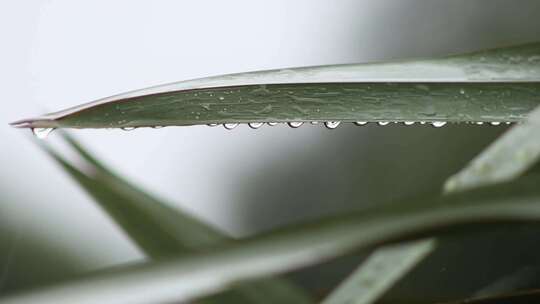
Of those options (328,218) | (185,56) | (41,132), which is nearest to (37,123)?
(41,132)

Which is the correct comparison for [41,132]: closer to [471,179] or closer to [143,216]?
[143,216]

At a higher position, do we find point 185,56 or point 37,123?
point 185,56

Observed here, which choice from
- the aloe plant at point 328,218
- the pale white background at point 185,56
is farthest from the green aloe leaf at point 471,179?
the pale white background at point 185,56

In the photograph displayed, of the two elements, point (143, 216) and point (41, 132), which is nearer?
point (143, 216)

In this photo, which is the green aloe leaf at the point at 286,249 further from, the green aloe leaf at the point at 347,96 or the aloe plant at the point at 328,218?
the green aloe leaf at the point at 347,96

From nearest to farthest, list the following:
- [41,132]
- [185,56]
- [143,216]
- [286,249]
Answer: [286,249] → [143,216] → [41,132] → [185,56]

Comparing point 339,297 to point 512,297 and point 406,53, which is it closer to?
point 512,297

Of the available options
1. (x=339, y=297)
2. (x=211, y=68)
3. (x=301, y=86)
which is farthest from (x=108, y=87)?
(x=339, y=297)

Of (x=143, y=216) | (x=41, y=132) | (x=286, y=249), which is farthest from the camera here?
(x=41, y=132)
